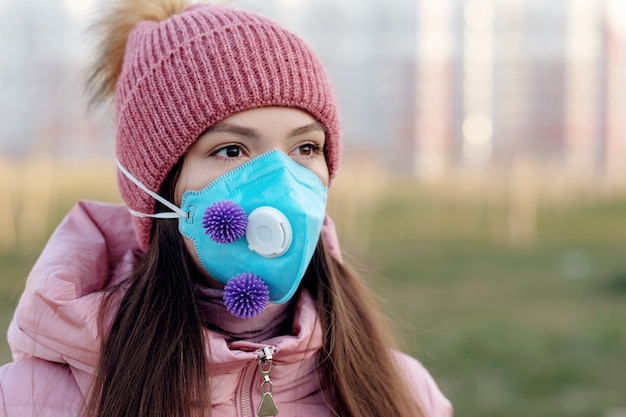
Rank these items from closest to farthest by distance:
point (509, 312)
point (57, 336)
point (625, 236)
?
1. point (57, 336)
2. point (509, 312)
3. point (625, 236)

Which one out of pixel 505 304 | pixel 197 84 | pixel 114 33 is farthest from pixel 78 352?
pixel 505 304

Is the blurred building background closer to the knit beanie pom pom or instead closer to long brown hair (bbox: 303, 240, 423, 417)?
the knit beanie pom pom

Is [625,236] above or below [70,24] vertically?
below

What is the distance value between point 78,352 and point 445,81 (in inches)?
991

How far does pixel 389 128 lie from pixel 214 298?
24.5 m

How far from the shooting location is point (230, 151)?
1.69m

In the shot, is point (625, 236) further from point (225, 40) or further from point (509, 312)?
point (225, 40)

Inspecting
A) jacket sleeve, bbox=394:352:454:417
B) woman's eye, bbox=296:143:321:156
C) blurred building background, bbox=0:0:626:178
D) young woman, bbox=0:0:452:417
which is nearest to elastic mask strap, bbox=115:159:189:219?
young woman, bbox=0:0:452:417

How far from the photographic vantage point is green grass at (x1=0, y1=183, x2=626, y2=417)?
4.83 metres

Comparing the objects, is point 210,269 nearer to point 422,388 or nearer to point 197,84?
point 197,84

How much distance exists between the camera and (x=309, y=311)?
5.79ft

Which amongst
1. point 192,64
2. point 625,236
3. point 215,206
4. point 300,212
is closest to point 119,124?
point 192,64

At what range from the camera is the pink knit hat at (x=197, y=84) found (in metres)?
1.69

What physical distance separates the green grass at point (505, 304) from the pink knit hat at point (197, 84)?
0.42m
